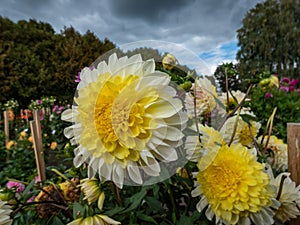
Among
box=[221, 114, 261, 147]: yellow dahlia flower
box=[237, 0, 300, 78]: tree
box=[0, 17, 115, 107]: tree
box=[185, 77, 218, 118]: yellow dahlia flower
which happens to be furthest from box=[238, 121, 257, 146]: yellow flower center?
box=[237, 0, 300, 78]: tree

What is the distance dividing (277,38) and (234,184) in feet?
43.4

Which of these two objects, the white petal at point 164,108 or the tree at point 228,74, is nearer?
the white petal at point 164,108

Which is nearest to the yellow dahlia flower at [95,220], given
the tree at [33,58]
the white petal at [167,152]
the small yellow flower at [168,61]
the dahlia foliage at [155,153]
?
the dahlia foliage at [155,153]

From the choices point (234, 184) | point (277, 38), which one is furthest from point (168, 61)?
point (277, 38)

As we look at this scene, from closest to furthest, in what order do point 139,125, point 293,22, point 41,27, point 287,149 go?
point 139,125
point 287,149
point 41,27
point 293,22

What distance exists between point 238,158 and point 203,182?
2.4 inches

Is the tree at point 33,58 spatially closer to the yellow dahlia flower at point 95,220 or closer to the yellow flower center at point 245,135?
the yellow flower center at point 245,135

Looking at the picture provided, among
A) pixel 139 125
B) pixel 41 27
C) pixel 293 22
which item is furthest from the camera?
pixel 293 22

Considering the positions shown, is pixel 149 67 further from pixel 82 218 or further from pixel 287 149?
pixel 287 149

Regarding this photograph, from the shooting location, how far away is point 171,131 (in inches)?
11.9

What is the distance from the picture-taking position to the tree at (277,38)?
11500mm

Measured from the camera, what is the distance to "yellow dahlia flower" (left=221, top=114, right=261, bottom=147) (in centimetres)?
45

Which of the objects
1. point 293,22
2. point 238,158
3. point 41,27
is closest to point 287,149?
point 238,158

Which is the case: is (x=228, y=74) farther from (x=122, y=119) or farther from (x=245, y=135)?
(x=122, y=119)
